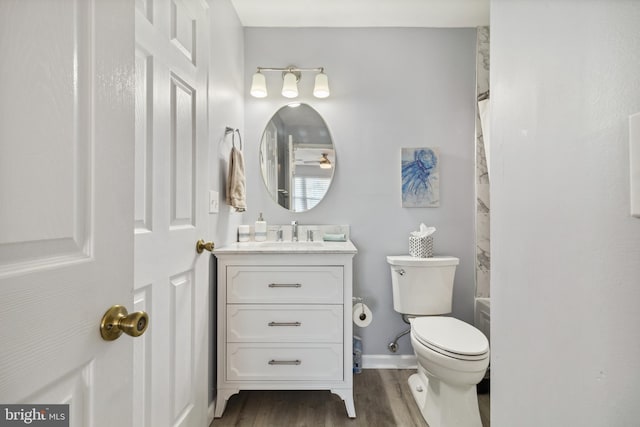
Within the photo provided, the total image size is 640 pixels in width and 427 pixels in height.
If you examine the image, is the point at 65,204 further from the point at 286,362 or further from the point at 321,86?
the point at 321,86

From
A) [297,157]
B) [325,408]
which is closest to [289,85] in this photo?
[297,157]

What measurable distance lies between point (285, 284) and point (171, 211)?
70 cm

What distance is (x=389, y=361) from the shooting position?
7.26 feet

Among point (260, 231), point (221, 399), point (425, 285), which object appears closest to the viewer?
point (221, 399)

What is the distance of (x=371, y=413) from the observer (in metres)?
1.69

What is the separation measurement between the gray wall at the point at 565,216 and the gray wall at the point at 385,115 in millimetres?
1443

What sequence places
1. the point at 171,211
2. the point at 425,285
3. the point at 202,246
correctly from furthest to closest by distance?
1. the point at 425,285
2. the point at 202,246
3. the point at 171,211

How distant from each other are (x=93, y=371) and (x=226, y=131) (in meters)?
1.55

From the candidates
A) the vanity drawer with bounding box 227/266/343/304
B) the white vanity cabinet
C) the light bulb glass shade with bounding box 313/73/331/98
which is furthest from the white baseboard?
the light bulb glass shade with bounding box 313/73/331/98

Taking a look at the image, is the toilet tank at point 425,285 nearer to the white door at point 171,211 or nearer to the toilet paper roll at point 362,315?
the toilet paper roll at point 362,315

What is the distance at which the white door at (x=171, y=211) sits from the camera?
3.30ft

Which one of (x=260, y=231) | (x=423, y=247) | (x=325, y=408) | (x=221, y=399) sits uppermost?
(x=260, y=231)

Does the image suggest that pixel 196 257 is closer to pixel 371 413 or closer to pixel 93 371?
pixel 93 371

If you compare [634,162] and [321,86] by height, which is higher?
[321,86]
